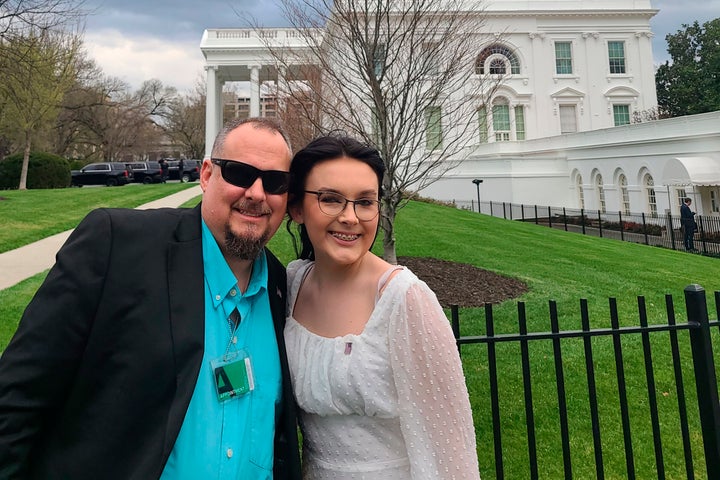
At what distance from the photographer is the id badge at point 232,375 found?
1445 millimetres

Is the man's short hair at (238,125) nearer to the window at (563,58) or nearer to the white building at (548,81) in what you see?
the white building at (548,81)

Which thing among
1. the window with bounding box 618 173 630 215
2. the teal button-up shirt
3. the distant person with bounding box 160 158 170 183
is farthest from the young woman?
the distant person with bounding box 160 158 170 183

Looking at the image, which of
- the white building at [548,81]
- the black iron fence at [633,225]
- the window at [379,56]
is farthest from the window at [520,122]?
the window at [379,56]

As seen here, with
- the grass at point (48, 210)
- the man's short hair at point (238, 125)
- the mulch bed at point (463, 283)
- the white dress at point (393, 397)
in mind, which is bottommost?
the grass at point (48, 210)

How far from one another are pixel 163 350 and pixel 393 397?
78cm

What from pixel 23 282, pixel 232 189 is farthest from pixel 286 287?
pixel 23 282

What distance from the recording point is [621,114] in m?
40.7

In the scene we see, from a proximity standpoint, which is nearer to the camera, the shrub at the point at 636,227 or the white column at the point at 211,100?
the shrub at the point at 636,227

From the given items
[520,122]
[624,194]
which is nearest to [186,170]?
[520,122]

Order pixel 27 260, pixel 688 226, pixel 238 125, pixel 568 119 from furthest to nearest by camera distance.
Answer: pixel 568 119 < pixel 688 226 < pixel 27 260 < pixel 238 125

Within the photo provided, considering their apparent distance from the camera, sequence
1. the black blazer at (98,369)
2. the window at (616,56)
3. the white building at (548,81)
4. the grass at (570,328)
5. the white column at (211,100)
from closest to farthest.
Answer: the black blazer at (98,369)
the grass at (570,328)
the white building at (548,81)
the white column at (211,100)
the window at (616,56)

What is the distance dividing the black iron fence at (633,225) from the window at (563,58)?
18.7m

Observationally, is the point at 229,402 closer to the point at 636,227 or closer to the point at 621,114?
the point at 636,227

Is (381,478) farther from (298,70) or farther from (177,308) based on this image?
(298,70)
